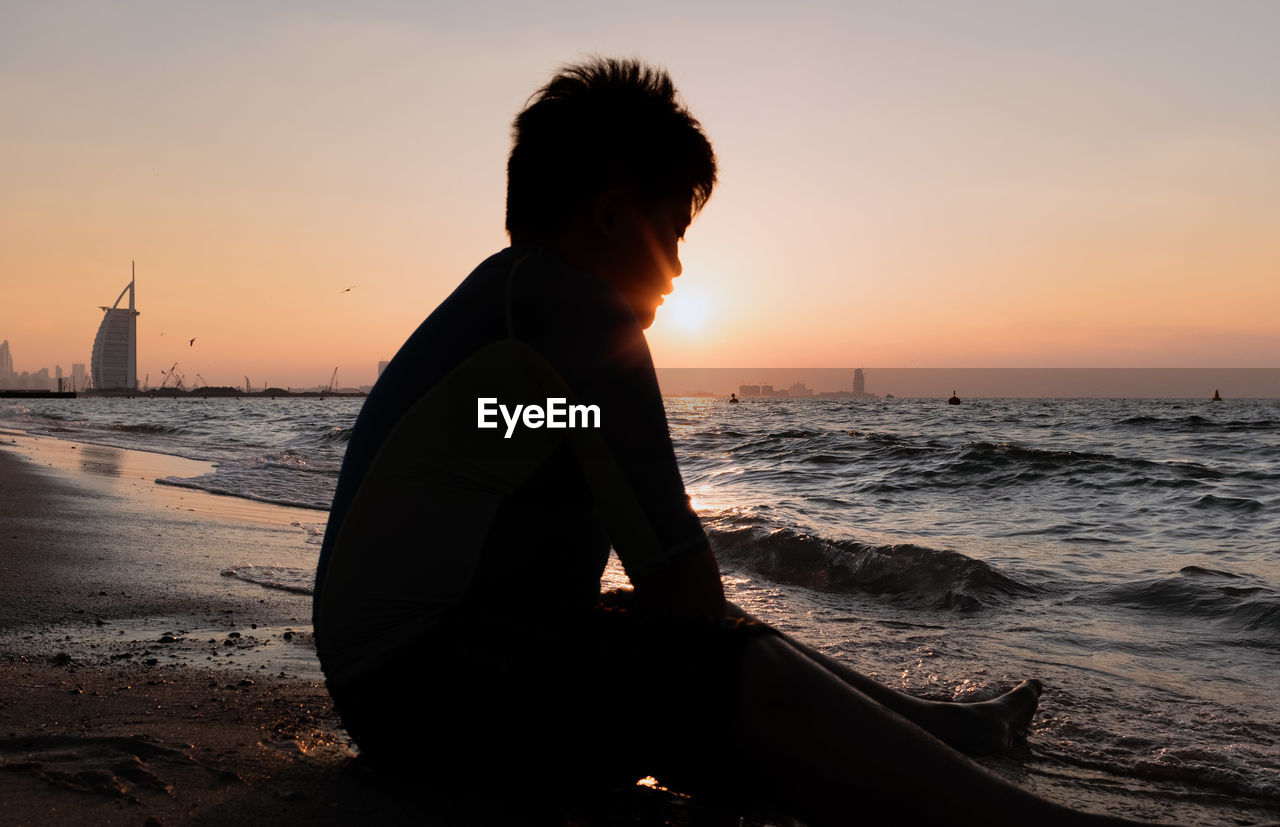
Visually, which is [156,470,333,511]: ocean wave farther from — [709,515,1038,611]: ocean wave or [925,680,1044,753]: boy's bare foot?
[925,680,1044,753]: boy's bare foot

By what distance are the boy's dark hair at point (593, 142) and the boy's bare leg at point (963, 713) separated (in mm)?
906

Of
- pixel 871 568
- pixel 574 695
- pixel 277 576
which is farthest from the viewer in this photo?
pixel 871 568

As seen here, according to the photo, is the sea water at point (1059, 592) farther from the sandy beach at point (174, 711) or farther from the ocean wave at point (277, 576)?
the sandy beach at point (174, 711)

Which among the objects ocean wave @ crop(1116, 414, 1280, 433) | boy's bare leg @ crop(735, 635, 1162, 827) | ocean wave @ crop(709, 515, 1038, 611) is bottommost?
ocean wave @ crop(709, 515, 1038, 611)

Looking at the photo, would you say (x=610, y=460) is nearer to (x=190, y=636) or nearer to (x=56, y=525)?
(x=190, y=636)

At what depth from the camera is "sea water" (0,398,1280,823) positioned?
101 inches

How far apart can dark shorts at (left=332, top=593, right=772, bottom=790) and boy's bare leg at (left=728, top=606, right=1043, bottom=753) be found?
1.91 feet

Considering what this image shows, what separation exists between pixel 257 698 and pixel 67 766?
0.63 metres

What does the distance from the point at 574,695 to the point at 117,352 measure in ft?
641

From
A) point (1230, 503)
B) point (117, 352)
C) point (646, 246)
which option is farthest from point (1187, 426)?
point (117, 352)

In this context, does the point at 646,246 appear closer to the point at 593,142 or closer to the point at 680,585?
the point at 593,142

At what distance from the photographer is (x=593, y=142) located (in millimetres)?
1542

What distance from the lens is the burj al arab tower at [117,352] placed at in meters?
164

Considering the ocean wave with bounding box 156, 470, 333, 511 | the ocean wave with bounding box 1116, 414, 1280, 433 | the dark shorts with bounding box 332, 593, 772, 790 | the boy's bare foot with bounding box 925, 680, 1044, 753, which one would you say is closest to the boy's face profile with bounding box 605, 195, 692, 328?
the dark shorts with bounding box 332, 593, 772, 790
